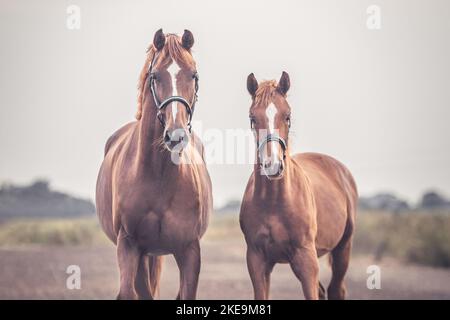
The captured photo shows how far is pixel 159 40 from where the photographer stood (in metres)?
4.83

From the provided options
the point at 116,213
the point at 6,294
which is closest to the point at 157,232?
the point at 116,213

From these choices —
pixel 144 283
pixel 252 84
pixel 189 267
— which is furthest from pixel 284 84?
pixel 144 283

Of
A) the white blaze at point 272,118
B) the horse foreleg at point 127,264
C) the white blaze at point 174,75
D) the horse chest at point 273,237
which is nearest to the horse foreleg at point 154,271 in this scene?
the horse foreleg at point 127,264

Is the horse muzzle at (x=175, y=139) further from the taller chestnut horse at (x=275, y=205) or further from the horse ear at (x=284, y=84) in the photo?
the horse ear at (x=284, y=84)

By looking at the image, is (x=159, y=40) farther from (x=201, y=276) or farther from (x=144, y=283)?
(x=201, y=276)

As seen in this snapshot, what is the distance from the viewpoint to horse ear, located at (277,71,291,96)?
5.07m

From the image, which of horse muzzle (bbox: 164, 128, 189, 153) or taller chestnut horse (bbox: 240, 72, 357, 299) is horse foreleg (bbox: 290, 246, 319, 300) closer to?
taller chestnut horse (bbox: 240, 72, 357, 299)

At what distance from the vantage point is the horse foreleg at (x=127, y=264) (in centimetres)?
478

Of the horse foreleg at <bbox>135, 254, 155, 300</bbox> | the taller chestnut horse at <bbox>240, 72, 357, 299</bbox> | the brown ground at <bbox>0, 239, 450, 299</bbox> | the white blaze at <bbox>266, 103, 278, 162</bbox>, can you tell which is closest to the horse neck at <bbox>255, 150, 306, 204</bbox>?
the taller chestnut horse at <bbox>240, 72, 357, 299</bbox>

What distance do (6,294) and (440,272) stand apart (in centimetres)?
748

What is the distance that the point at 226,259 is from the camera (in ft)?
46.1

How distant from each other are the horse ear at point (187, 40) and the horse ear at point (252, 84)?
572 millimetres

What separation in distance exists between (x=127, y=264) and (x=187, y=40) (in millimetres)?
1813
